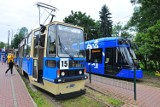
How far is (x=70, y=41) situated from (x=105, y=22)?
39.1 meters

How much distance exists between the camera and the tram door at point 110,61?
13742 millimetres

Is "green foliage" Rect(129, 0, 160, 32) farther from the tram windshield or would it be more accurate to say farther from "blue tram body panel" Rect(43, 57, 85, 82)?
"blue tram body panel" Rect(43, 57, 85, 82)

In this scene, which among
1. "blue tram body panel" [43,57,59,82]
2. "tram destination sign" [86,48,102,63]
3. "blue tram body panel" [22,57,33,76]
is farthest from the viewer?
"tram destination sign" [86,48,102,63]

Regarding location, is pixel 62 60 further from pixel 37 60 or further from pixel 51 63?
pixel 37 60

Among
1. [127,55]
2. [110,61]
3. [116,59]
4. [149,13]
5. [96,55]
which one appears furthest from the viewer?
[149,13]

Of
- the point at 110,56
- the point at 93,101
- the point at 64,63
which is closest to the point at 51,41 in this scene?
A: the point at 64,63

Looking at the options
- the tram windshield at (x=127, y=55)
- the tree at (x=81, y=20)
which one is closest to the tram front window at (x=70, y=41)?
the tram windshield at (x=127, y=55)

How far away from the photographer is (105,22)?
46.1m

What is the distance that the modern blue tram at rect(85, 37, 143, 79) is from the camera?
12.8 meters

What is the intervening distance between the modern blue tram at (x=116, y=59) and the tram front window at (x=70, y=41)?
174 inches

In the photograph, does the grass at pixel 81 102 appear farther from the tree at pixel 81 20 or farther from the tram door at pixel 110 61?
the tree at pixel 81 20

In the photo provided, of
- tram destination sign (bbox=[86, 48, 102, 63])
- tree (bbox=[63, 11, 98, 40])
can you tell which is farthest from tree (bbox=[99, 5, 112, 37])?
tram destination sign (bbox=[86, 48, 102, 63])

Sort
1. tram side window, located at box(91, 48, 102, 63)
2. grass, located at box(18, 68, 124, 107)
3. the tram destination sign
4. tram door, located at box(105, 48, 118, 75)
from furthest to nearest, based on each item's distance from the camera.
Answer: the tram destination sign, tram side window, located at box(91, 48, 102, 63), tram door, located at box(105, 48, 118, 75), grass, located at box(18, 68, 124, 107)

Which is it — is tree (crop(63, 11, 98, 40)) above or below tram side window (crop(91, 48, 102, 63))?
above
